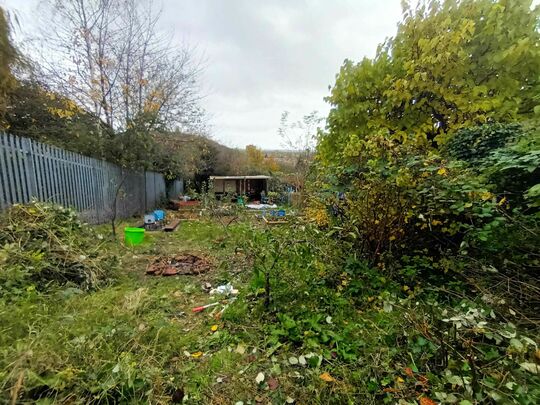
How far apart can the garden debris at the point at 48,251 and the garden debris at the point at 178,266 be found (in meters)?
0.55

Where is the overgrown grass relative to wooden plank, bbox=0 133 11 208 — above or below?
below

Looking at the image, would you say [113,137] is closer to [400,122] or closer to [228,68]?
[228,68]

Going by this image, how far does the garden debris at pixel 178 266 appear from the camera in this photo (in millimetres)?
3584

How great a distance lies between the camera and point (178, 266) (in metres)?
3.83

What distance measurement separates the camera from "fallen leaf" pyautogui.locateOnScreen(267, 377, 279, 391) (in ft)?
5.13

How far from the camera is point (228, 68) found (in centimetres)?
996

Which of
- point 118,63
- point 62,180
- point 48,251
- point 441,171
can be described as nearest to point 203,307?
point 48,251

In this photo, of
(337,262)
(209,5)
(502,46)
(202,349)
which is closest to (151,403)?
(202,349)

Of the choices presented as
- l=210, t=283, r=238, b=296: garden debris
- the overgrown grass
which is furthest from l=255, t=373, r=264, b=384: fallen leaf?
l=210, t=283, r=238, b=296: garden debris

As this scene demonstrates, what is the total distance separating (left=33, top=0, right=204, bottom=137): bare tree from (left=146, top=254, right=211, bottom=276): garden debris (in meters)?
5.65

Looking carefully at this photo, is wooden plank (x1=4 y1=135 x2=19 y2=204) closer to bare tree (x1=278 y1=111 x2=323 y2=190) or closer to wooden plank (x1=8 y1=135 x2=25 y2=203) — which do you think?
wooden plank (x1=8 y1=135 x2=25 y2=203)

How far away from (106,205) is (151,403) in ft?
21.3

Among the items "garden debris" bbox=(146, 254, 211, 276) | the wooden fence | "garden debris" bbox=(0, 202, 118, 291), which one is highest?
the wooden fence

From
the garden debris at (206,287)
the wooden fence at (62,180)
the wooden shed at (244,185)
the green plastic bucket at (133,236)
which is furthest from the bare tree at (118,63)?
the wooden shed at (244,185)
